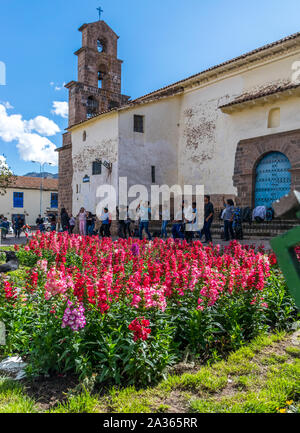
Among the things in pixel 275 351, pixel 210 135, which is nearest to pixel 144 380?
pixel 275 351

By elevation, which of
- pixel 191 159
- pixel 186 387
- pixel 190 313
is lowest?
pixel 186 387

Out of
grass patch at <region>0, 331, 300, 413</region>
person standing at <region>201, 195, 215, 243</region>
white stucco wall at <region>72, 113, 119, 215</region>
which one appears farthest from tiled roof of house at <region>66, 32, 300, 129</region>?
grass patch at <region>0, 331, 300, 413</region>

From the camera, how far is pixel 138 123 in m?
20.2

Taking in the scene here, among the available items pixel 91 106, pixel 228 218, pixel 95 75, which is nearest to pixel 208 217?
pixel 228 218

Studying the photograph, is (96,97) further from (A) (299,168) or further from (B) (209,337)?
(B) (209,337)

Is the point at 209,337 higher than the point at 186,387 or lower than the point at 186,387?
higher

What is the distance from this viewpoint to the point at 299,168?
47.3ft

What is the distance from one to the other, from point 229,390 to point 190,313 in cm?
85

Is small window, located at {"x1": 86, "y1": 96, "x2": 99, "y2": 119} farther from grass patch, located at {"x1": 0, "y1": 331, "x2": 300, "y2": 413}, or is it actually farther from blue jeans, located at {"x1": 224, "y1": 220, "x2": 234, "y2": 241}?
grass patch, located at {"x1": 0, "y1": 331, "x2": 300, "y2": 413}

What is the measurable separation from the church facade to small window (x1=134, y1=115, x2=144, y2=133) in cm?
6

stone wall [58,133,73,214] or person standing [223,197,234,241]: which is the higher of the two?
stone wall [58,133,73,214]

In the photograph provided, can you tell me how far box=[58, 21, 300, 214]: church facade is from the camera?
51.2 ft

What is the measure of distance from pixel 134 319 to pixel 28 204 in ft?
153
